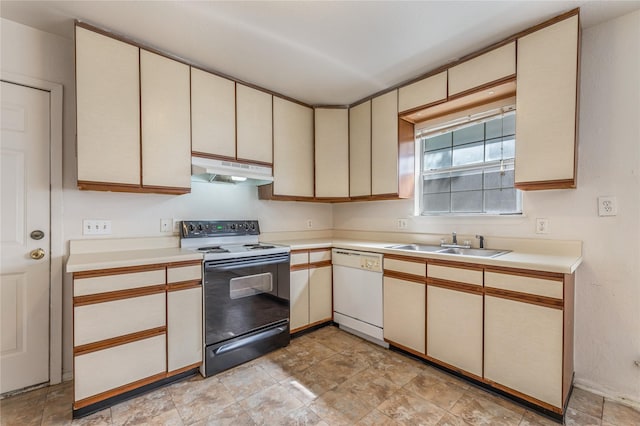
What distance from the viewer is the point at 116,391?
1736 millimetres

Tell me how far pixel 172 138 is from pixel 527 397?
3040mm

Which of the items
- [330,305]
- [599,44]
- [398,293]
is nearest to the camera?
[599,44]

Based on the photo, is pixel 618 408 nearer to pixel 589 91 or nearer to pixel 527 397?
pixel 527 397

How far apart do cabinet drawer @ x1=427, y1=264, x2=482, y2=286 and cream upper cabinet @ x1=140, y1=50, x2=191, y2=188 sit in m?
2.08

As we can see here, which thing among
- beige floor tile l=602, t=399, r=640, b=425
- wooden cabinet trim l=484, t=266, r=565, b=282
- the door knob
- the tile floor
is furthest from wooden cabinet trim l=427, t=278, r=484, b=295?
the door knob

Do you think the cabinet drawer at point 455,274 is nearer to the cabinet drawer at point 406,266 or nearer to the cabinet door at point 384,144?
the cabinet drawer at point 406,266

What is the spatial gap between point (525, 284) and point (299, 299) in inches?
72.1

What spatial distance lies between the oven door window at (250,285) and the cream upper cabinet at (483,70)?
7.33ft

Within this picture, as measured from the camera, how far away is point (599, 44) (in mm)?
1883

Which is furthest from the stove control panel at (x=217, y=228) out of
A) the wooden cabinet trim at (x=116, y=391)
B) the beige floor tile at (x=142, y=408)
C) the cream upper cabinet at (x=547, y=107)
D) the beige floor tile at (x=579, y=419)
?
A: the beige floor tile at (x=579, y=419)

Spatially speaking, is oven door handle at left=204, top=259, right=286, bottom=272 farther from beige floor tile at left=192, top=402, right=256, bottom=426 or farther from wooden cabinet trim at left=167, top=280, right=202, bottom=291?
beige floor tile at left=192, top=402, right=256, bottom=426

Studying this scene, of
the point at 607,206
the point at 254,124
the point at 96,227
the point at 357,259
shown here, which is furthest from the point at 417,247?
the point at 96,227

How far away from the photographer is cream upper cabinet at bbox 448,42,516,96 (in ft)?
6.54

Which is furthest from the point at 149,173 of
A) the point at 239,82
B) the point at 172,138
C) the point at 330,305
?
the point at 330,305
